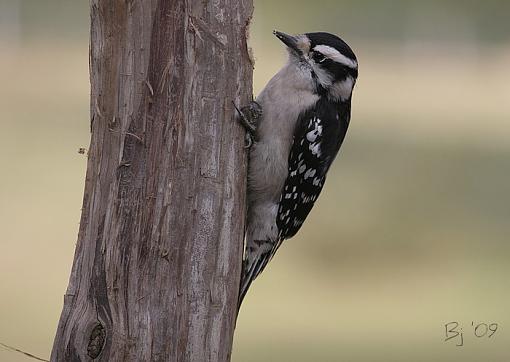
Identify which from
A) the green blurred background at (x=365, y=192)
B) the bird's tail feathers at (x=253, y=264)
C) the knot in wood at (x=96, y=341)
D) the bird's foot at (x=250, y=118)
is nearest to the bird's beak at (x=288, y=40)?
the bird's foot at (x=250, y=118)

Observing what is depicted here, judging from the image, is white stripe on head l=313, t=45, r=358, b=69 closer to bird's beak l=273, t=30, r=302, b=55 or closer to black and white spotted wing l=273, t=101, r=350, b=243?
bird's beak l=273, t=30, r=302, b=55

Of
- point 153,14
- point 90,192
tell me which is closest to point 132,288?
point 90,192

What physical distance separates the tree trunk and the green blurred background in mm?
4112

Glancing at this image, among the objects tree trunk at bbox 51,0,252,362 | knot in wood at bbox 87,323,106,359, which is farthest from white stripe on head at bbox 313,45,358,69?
knot in wood at bbox 87,323,106,359

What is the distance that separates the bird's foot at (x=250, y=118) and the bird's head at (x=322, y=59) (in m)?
→ 0.41

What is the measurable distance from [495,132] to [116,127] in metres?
11.3

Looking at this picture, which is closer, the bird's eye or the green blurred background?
the bird's eye

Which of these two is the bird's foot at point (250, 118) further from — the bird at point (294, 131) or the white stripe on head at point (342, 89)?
the white stripe on head at point (342, 89)

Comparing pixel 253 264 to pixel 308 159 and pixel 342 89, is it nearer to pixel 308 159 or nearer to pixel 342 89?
pixel 308 159

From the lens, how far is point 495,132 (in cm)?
1459

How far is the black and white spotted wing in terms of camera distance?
486 centimetres

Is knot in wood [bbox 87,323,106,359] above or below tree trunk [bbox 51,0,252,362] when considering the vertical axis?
below

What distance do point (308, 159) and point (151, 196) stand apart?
3.96ft

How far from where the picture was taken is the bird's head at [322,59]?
4797 millimetres
